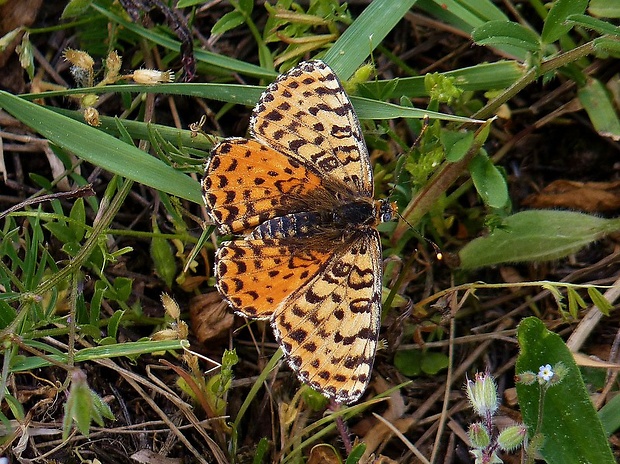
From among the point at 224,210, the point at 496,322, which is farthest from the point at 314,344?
the point at 496,322

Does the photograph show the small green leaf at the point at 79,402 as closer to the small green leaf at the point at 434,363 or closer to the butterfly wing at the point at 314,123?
the butterfly wing at the point at 314,123

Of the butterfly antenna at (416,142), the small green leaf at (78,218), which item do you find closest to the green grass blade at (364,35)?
the butterfly antenna at (416,142)

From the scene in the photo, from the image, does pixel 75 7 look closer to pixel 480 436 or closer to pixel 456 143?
pixel 456 143

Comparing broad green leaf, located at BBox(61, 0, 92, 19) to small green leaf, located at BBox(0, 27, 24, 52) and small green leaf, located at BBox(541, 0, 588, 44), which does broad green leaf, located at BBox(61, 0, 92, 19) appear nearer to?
small green leaf, located at BBox(0, 27, 24, 52)

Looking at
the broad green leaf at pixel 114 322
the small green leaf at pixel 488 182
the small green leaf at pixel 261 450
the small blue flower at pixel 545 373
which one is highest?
the small green leaf at pixel 488 182

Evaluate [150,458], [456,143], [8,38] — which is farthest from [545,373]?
[8,38]
